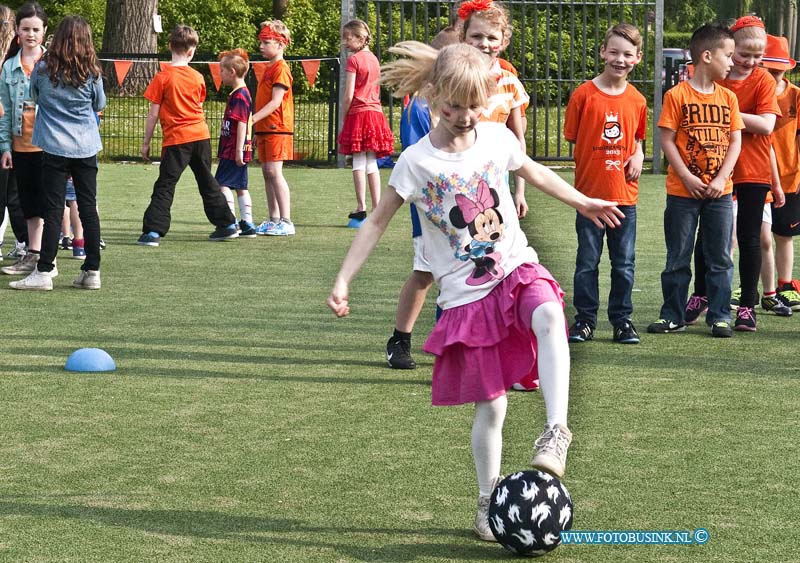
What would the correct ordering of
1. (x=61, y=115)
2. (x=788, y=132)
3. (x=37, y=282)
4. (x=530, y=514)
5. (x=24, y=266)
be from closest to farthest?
(x=530, y=514) < (x=788, y=132) < (x=61, y=115) < (x=37, y=282) < (x=24, y=266)

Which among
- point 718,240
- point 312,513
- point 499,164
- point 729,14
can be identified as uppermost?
point 729,14

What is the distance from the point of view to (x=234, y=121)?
12281 millimetres

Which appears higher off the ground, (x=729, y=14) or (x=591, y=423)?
(x=729, y=14)

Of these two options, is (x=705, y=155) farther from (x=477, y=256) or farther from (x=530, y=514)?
(x=530, y=514)

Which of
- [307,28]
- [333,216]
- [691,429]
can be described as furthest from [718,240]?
[307,28]

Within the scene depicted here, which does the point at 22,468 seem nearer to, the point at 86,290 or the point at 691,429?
the point at 691,429

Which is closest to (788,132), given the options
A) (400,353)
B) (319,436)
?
(400,353)

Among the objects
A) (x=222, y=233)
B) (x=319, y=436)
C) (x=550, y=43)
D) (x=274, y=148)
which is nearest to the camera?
(x=319, y=436)

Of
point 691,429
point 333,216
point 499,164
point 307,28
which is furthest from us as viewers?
point 307,28

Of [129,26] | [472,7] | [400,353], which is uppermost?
[129,26]

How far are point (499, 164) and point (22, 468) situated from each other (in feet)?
7.04

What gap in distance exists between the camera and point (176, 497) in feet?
15.0

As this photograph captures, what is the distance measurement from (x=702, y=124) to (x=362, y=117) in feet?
18.8

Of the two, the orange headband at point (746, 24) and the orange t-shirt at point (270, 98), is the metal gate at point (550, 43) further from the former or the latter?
the orange headband at point (746, 24)
